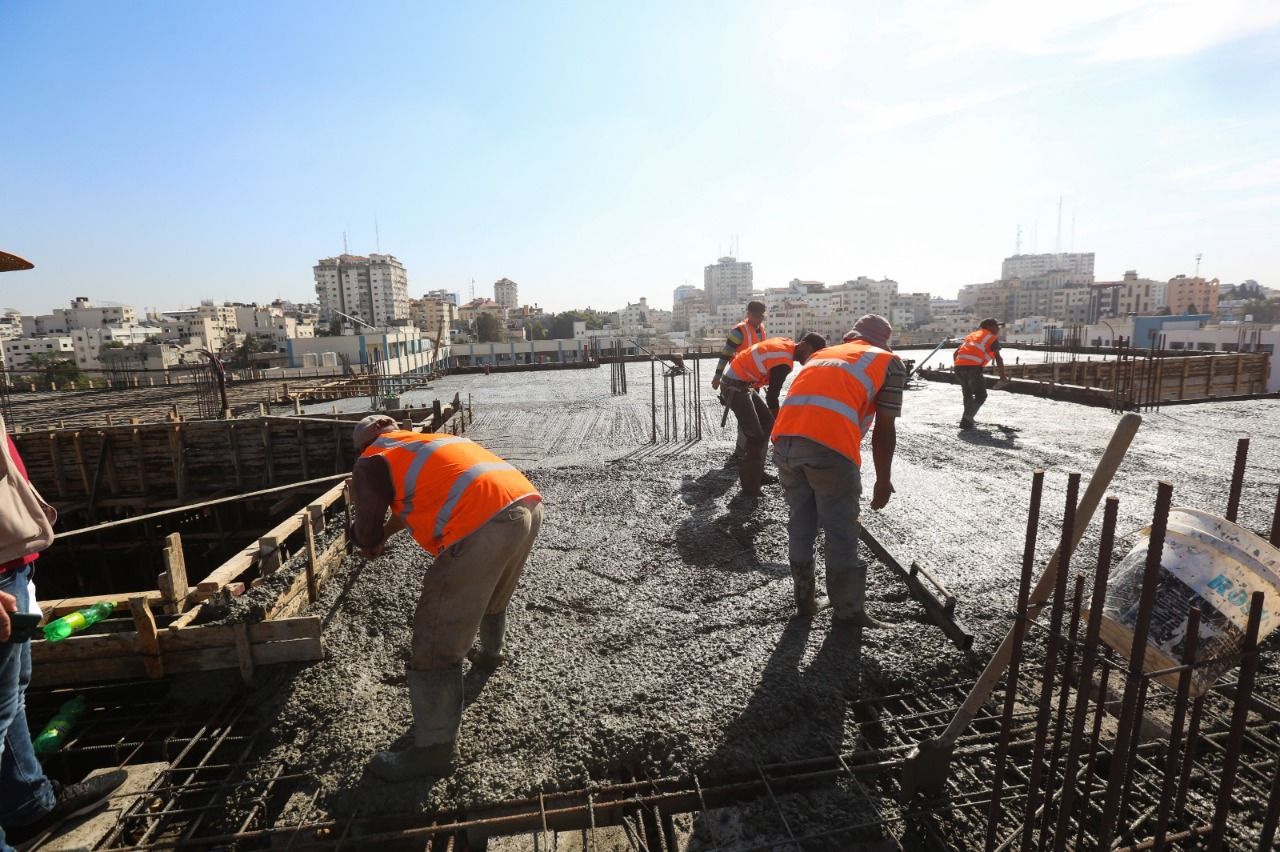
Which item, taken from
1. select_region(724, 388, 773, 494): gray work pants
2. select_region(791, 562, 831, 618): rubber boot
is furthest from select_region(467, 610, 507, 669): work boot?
select_region(724, 388, 773, 494): gray work pants

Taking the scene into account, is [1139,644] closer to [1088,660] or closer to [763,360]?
[1088,660]

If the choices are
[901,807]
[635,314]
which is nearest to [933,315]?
[635,314]

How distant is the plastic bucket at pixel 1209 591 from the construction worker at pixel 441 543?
225 cm

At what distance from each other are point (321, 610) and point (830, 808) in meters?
3.35

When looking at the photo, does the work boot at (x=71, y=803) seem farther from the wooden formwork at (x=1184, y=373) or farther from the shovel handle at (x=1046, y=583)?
the wooden formwork at (x=1184, y=373)

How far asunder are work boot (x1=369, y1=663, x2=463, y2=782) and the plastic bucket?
250 cm

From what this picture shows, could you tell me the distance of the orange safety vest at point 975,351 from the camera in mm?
9328

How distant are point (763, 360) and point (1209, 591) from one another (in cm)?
486

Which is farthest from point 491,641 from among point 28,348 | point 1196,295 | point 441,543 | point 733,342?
point 1196,295

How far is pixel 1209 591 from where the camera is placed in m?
1.88

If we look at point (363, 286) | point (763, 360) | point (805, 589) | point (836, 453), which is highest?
point (363, 286)

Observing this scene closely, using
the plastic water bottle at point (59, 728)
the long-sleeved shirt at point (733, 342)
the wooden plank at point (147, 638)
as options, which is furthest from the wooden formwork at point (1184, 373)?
the plastic water bottle at point (59, 728)

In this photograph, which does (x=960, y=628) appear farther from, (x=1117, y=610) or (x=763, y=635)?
(x=1117, y=610)

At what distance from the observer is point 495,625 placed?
3295 mm
